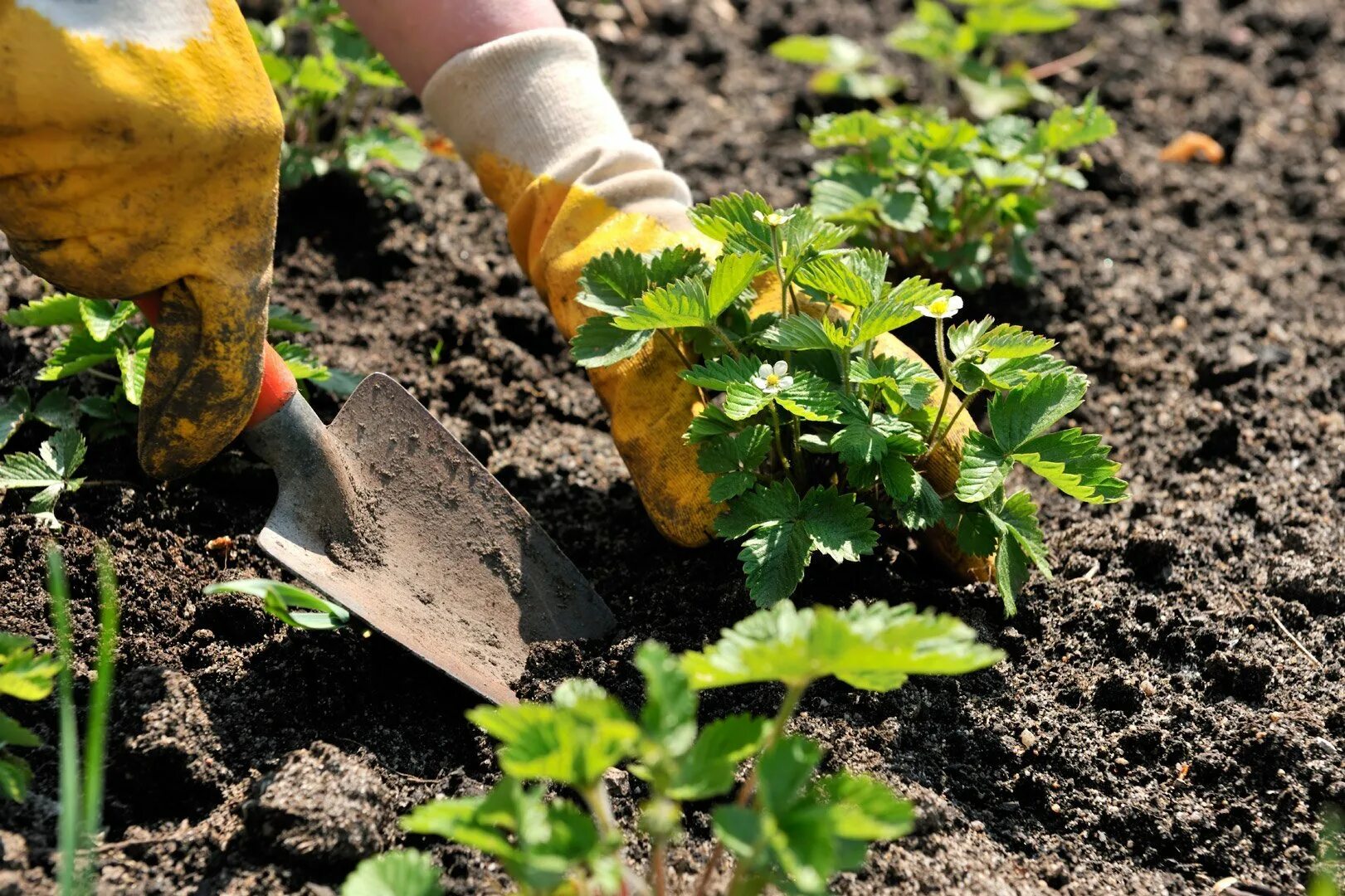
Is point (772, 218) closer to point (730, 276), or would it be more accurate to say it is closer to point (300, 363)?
point (730, 276)

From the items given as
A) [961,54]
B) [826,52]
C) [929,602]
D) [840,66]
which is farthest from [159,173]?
[961,54]

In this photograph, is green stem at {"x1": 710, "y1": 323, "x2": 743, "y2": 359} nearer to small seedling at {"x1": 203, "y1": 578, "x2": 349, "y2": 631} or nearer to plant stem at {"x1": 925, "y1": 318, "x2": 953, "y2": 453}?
plant stem at {"x1": 925, "y1": 318, "x2": 953, "y2": 453}

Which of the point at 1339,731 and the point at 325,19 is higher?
the point at 325,19

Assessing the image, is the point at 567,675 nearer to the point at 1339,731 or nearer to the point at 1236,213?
the point at 1339,731

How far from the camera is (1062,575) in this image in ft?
7.09

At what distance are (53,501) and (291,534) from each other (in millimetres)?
403

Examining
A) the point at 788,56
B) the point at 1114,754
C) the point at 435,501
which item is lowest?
the point at 1114,754

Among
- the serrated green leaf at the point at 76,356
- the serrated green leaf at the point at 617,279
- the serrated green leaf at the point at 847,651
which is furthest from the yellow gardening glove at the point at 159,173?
the serrated green leaf at the point at 847,651

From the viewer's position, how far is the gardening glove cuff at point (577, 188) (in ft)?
6.96

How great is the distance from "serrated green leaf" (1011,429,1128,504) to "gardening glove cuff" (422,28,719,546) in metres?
0.57

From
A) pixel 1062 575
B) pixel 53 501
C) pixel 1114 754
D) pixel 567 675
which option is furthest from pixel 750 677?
pixel 53 501

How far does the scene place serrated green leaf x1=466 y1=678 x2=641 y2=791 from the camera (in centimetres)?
129

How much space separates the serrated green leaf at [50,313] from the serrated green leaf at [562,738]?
48.5 inches

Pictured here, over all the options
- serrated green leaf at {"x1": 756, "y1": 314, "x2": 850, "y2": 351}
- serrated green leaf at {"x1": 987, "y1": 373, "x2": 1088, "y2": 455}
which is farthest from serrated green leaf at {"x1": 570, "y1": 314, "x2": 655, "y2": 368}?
serrated green leaf at {"x1": 987, "y1": 373, "x2": 1088, "y2": 455}
